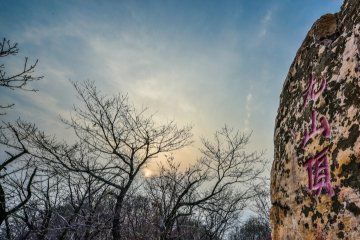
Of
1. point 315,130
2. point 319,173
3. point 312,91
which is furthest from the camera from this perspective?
point 312,91

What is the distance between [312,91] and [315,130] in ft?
1.33

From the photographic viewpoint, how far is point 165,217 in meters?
10.7

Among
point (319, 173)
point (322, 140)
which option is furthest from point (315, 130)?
point (319, 173)

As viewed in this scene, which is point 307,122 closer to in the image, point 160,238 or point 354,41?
point 354,41

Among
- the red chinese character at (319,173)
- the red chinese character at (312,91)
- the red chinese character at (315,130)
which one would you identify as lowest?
the red chinese character at (319,173)

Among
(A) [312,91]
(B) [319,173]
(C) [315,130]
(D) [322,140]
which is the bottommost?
(B) [319,173]

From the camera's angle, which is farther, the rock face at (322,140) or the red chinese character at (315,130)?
the red chinese character at (315,130)

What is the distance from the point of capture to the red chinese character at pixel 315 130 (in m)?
2.35

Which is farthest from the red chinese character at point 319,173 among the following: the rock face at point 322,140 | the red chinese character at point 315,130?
the red chinese character at point 315,130

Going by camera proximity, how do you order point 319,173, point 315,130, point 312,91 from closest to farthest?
point 319,173
point 315,130
point 312,91

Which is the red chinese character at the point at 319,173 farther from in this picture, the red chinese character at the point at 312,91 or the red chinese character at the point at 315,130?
the red chinese character at the point at 312,91

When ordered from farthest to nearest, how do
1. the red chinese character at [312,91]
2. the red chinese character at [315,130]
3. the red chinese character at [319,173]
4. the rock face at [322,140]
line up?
the red chinese character at [312,91] < the red chinese character at [315,130] < the red chinese character at [319,173] < the rock face at [322,140]

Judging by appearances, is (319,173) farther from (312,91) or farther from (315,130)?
(312,91)

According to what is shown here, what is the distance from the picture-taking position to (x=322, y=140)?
237cm
